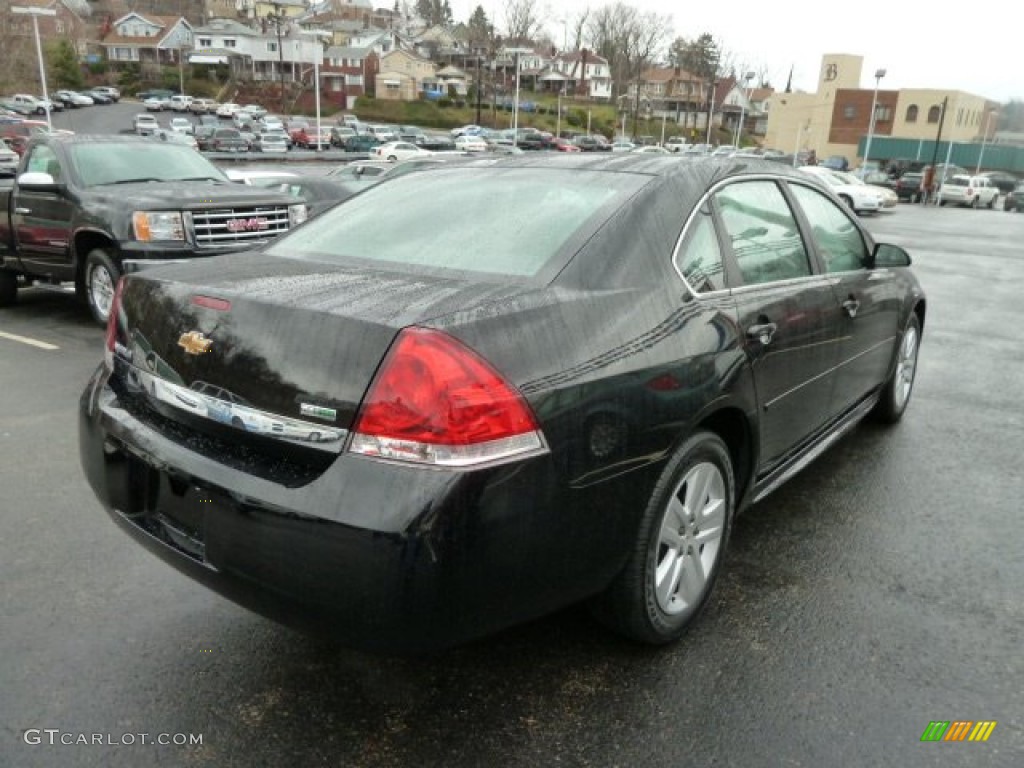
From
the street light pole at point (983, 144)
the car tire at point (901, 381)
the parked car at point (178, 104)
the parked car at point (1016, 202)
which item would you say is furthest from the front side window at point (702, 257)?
the parked car at point (178, 104)

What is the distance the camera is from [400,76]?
323 ft

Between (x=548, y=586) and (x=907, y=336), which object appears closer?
(x=548, y=586)

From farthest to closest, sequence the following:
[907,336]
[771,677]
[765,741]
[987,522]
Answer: [907,336], [987,522], [771,677], [765,741]

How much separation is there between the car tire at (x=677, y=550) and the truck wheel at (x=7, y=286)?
8.73 metres

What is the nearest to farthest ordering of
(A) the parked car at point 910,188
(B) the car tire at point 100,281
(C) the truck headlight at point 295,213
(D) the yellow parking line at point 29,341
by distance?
(D) the yellow parking line at point 29,341 < (B) the car tire at point 100,281 < (C) the truck headlight at point 295,213 < (A) the parked car at point 910,188

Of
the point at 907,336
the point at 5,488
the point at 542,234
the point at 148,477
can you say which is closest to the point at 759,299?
the point at 542,234

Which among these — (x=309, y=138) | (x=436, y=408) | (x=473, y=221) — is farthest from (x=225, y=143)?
(x=436, y=408)

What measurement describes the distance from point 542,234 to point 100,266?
623 centimetres

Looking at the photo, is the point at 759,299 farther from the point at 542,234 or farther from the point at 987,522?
the point at 987,522

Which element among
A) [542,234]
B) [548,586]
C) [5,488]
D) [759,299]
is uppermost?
[542,234]

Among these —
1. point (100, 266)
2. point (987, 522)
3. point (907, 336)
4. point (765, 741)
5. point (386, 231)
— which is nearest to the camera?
point (765, 741)

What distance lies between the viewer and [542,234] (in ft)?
9.28

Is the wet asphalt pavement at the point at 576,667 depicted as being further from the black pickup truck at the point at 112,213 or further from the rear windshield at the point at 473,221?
the black pickup truck at the point at 112,213

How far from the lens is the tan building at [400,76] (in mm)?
97162
